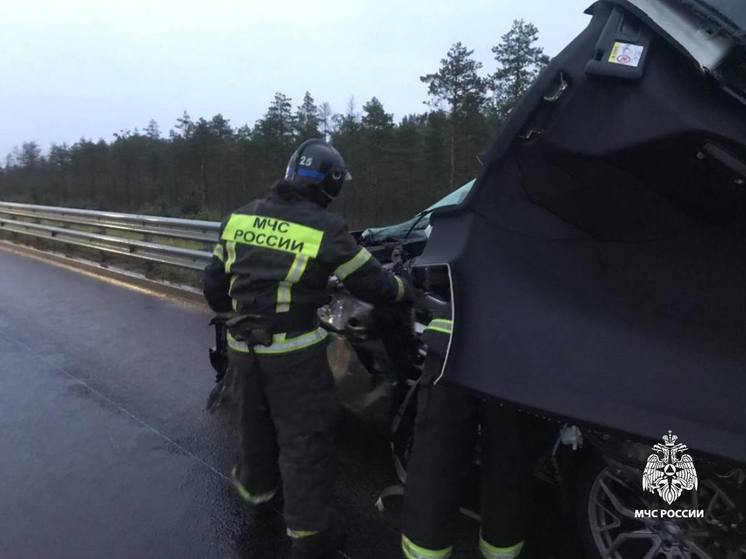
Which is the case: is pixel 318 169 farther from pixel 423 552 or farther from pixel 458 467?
pixel 423 552

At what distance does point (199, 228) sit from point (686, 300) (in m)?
7.38

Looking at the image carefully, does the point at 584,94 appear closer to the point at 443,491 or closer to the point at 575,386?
the point at 575,386

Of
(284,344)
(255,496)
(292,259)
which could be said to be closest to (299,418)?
(284,344)

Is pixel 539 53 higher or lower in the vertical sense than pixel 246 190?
higher

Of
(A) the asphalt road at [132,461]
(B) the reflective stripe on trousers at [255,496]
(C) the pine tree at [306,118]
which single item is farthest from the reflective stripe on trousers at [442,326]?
(C) the pine tree at [306,118]

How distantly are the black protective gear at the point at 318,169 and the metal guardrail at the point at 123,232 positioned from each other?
11.5ft

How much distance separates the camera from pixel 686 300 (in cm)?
184

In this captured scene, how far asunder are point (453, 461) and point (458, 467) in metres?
0.03

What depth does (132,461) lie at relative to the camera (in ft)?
12.9

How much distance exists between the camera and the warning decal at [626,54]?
167 centimetres

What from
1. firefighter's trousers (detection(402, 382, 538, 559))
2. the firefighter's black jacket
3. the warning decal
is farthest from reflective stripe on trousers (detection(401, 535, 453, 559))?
the warning decal

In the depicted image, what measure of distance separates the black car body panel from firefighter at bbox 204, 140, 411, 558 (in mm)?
769

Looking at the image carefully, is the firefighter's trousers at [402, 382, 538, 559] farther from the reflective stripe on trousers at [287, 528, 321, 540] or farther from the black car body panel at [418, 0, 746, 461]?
the reflective stripe on trousers at [287, 528, 321, 540]

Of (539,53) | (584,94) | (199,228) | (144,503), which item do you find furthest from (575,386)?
(539,53)
